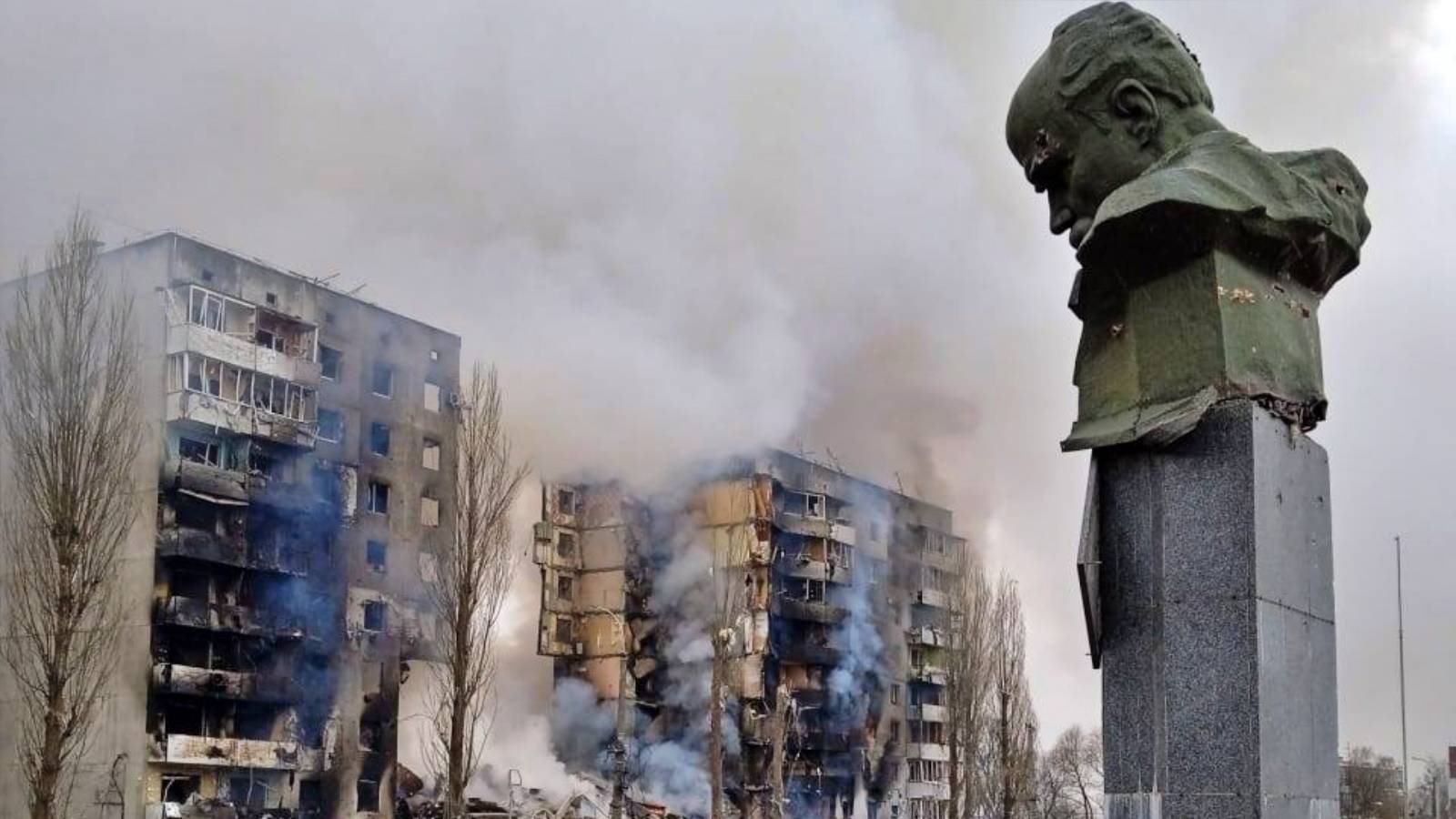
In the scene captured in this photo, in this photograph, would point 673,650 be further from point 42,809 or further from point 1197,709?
point 1197,709

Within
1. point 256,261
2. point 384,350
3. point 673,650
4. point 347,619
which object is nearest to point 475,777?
point 673,650

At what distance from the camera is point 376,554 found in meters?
45.6

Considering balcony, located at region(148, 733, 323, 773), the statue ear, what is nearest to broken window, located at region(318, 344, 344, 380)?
balcony, located at region(148, 733, 323, 773)

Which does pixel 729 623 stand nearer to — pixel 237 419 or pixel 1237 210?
pixel 237 419

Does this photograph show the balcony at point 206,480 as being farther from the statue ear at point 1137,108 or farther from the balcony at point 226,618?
the statue ear at point 1137,108

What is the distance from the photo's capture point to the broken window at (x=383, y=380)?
46.6 meters

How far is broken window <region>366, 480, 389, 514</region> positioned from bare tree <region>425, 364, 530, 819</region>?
598 cm

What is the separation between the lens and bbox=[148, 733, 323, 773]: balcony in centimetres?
3822

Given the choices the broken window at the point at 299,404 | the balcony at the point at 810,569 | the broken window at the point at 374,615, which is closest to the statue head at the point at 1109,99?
the broken window at the point at 299,404

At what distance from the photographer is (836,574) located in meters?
63.1

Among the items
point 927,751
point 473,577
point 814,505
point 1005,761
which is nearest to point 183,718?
point 473,577

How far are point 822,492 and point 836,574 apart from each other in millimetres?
3439

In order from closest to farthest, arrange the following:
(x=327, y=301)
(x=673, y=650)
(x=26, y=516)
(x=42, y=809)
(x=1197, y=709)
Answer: (x=1197, y=709) < (x=42, y=809) < (x=26, y=516) < (x=327, y=301) < (x=673, y=650)

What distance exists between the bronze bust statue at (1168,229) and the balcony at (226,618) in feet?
117
